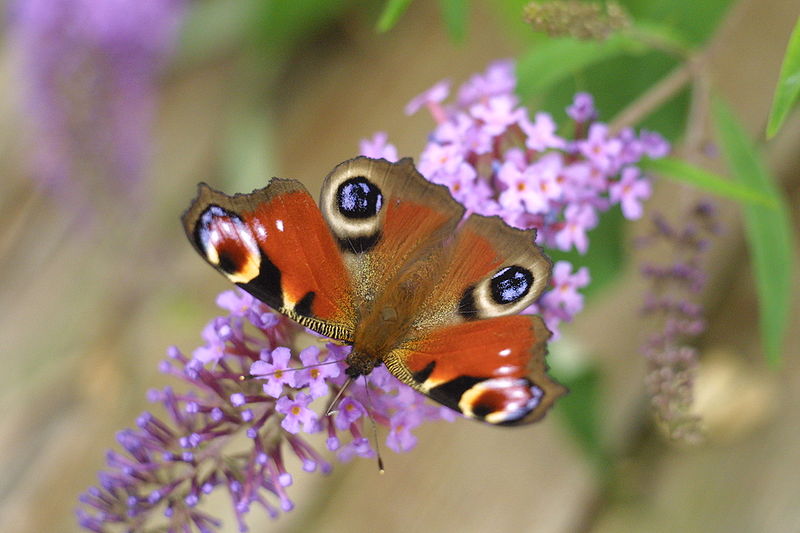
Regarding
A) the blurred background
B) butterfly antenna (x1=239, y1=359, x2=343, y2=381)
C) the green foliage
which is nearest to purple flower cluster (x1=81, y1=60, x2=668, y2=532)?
butterfly antenna (x1=239, y1=359, x2=343, y2=381)

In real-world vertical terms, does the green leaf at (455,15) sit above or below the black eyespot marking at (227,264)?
above

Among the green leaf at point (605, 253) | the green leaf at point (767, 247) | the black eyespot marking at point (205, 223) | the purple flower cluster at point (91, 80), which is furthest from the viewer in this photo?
the purple flower cluster at point (91, 80)

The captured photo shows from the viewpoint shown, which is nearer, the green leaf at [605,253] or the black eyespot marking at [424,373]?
the black eyespot marking at [424,373]

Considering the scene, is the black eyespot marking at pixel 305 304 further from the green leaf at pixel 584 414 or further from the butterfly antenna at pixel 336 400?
the green leaf at pixel 584 414

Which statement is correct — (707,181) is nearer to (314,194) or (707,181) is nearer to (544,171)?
(544,171)

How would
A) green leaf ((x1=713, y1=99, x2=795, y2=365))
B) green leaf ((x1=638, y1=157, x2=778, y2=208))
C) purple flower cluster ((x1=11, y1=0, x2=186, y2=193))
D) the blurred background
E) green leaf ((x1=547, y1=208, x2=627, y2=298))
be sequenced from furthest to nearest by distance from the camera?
purple flower cluster ((x1=11, y1=0, x2=186, y2=193)) → the blurred background → green leaf ((x1=547, y1=208, x2=627, y2=298)) → green leaf ((x1=713, y1=99, x2=795, y2=365)) → green leaf ((x1=638, y1=157, x2=778, y2=208))

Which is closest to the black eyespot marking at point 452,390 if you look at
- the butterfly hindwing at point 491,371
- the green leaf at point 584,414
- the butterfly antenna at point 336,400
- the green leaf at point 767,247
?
the butterfly hindwing at point 491,371

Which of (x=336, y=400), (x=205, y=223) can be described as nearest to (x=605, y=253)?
(x=336, y=400)

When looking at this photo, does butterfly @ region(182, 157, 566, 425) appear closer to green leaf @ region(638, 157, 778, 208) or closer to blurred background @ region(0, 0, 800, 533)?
green leaf @ region(638, 157, 778, 208)
